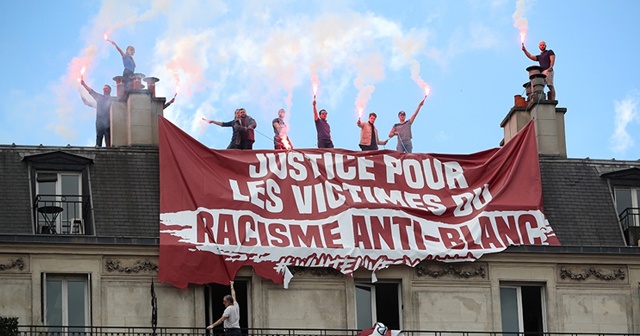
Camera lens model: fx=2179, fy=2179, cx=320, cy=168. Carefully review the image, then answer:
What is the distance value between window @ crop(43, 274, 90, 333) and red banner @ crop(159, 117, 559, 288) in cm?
178

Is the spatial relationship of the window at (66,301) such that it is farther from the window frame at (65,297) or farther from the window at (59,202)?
the window at (59,202)

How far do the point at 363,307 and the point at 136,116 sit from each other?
714cm

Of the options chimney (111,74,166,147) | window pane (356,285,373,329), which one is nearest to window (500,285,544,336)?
window pane (356,285,373,329)

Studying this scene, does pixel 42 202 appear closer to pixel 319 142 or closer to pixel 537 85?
pixel 319 142

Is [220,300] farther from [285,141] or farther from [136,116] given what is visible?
[136,116]

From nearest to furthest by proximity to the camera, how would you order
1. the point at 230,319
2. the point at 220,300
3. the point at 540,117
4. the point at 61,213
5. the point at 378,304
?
the point at 230,319 < the point at 220,300 < the point at 61,213 < the point at 378,304 < the point at 540,117

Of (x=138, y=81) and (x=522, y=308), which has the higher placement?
(x=138, y=81)

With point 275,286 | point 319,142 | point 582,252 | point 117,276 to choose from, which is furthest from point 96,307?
point 582,252

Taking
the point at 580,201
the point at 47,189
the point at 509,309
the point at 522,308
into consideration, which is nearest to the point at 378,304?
the point at 509,309

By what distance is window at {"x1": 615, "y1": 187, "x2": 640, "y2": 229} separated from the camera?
50666 millimetres

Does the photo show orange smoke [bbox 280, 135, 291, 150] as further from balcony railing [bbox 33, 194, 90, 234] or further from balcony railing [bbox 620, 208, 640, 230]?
balcony railing [bbox 620, 208, 640, 230]

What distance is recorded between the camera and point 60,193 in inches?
1921

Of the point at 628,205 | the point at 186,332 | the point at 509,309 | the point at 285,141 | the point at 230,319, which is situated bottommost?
the point at 186,332

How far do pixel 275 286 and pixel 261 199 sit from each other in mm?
2152
